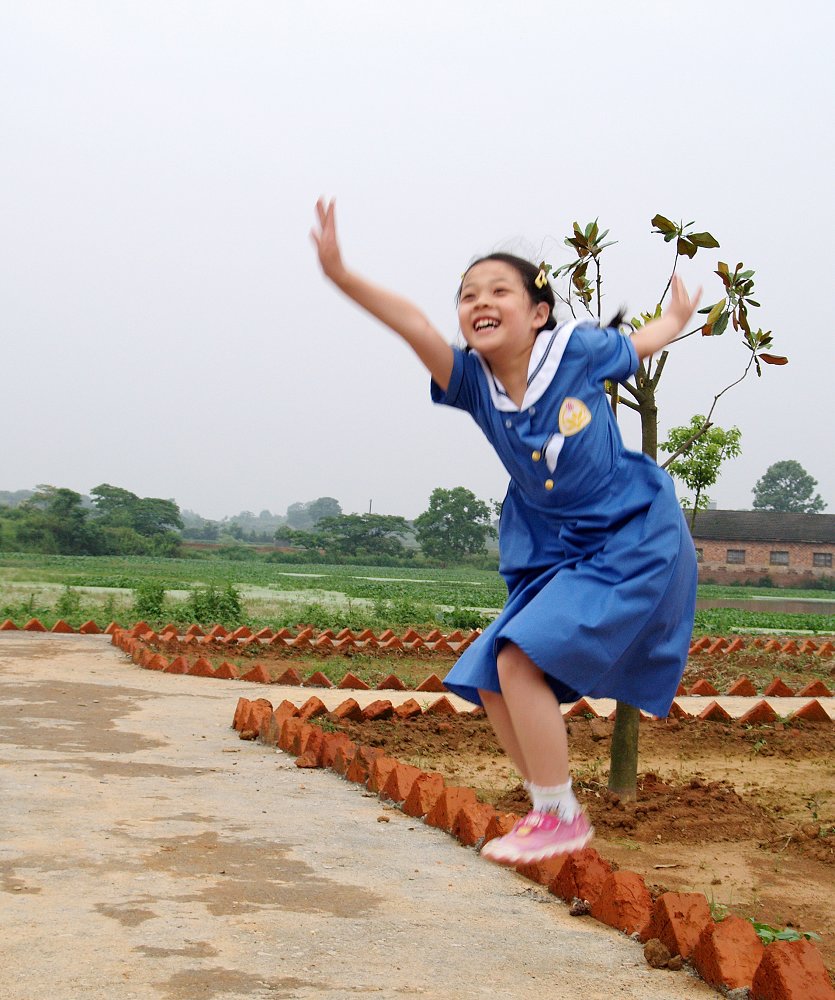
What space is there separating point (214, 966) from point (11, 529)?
55496mm

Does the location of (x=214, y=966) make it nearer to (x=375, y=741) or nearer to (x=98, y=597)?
(x=375, y=741)

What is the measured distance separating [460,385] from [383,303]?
0.35 meters

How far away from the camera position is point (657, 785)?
21.5 ft

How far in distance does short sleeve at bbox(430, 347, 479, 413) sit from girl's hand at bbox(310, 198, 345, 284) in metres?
0.43

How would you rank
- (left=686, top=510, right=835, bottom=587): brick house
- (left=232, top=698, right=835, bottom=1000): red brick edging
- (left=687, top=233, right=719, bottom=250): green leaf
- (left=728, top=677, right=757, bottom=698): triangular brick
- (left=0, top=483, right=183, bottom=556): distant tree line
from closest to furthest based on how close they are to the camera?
(left=232, top=698, right=835, bottom=1000): red brick edging, (left=687, top=233, right=719, bottom=250): green leaf, (left=728, top=677, right=757, bottom=698): triangular brick, (left=0, top=483, right=183, bottom=556): distant tree line, (left=686, top=510, right=835, bottom=587): brick house

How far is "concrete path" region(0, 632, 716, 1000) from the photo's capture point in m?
3.30

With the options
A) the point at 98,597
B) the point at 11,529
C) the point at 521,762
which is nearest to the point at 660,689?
the point at 521,762

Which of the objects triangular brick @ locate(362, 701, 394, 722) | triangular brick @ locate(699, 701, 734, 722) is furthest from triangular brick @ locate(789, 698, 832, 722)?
triangular brick @ locate(362, 701, 394, 722)

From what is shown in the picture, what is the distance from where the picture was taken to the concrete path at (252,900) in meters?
3.30

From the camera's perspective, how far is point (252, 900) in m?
4.05

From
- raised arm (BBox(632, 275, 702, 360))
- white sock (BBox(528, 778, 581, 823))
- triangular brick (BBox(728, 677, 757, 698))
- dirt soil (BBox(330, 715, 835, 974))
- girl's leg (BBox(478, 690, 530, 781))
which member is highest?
raised arm (BBox(632, 275, 702, 360))

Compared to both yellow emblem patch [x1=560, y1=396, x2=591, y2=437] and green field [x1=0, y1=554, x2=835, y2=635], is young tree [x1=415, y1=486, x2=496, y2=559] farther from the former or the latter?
yellow emblem patch [x1=560, y1=396, x2=591, y2=437]

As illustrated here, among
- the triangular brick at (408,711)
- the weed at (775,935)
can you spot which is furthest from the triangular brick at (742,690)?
the weed at (775,935)

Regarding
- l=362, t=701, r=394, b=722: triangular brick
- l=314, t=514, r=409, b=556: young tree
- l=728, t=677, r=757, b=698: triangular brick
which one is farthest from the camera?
l=314, t=514, r=409, b=556: young tree
